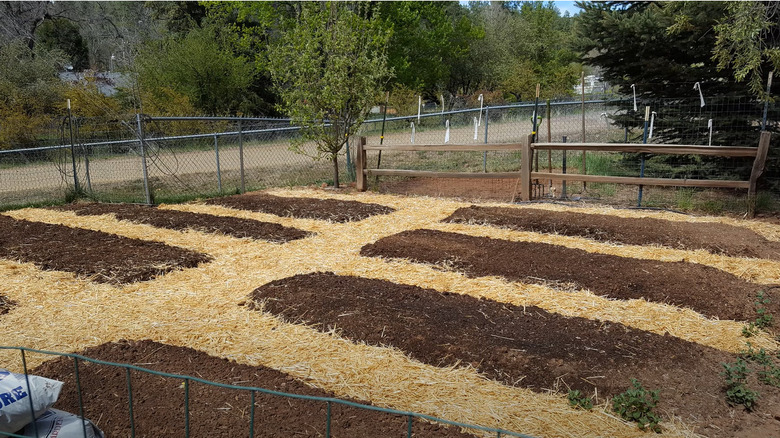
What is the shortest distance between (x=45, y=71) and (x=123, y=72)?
262 centimetres

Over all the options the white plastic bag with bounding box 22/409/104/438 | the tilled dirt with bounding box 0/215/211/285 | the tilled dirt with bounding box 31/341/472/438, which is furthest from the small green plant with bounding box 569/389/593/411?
the tilled dirt with bounding box 0/215/211/285

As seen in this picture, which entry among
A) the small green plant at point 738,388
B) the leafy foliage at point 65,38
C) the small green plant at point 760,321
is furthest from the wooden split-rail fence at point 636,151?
the leafy foliage at point 65,38

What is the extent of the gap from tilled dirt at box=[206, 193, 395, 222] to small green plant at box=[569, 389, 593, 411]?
5639mm

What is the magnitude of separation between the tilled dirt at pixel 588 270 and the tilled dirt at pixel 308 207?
1.73m

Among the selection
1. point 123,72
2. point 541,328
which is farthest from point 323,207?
point 123,72

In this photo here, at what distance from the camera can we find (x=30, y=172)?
1406 centimetres

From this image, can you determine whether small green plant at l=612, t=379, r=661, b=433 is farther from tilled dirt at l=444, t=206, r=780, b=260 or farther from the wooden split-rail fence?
the wooden split-rail fence

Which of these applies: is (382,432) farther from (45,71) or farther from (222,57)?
(45,71)

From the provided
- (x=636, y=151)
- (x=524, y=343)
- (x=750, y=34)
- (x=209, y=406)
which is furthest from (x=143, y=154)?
(x=750, y=34)

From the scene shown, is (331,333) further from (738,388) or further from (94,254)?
(94,254)

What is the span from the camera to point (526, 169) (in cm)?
979

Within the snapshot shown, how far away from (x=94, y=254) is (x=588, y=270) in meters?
5.80

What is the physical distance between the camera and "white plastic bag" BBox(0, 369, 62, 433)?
98.4 inches

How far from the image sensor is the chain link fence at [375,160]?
9.88m
